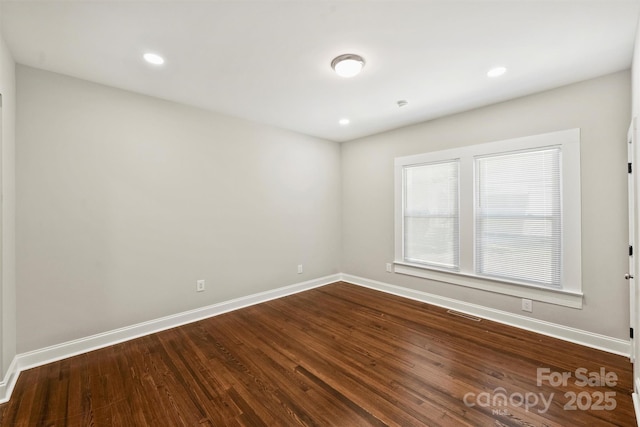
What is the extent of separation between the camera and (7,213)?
80.9 inches

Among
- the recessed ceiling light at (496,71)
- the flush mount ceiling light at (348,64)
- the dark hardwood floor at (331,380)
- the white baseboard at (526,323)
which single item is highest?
the recessed ceiling light at (496,71)

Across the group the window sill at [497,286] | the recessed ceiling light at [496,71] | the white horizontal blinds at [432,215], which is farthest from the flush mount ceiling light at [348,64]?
the window sill at [497,286]

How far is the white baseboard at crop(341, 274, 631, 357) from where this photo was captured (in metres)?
2.50

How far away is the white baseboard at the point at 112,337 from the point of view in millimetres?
2178

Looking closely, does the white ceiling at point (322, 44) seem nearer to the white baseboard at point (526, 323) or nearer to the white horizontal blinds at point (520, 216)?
the white horizontal blinds at point (520, 216)

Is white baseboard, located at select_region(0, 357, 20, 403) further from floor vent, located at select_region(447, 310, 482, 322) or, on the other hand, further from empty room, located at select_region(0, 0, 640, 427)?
floor vent, located at select_region(447, 310, 482, 322)

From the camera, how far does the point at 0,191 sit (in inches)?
74.9

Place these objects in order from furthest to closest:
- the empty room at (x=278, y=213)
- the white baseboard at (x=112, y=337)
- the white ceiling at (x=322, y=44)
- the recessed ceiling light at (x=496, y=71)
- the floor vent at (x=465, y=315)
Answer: the floor vent at (x=465, y=315)
the recessed ceiling light at (x=496, y=71)
the white baseboard at (x=112, y=337)
the empty room at (x=278, y=213)
the white ceiling at (x=322, y=44)

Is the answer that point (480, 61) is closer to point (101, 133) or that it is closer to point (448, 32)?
point (448, 32)

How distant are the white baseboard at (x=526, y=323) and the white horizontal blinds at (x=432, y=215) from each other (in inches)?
19.0

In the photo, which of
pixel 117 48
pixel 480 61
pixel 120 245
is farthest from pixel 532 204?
pixel 120 245

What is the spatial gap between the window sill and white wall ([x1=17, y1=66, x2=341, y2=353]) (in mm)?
1912

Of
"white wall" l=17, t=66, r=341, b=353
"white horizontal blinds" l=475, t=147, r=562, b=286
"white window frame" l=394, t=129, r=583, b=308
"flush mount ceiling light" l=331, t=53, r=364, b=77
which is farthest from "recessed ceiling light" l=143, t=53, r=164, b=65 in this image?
"white horizontal blinds" l=475, t=147, r=562, b=286

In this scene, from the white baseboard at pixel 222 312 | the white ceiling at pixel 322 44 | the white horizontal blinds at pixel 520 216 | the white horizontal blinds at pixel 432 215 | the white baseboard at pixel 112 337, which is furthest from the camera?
the white horizontal blinds at pixel 432 215
